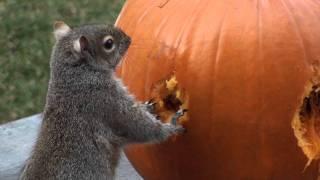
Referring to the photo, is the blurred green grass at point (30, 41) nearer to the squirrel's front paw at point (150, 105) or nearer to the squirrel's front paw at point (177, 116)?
the squirrel's front paw at point (150, 105)

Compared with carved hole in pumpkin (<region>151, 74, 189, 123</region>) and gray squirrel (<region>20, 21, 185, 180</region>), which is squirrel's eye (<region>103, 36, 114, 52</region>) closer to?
gray squirrel (<region>20, 21, 185, 180</region>)

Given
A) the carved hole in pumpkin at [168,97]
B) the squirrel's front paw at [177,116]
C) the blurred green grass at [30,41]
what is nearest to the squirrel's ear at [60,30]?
the carved hole in pumpkin at [168,97]

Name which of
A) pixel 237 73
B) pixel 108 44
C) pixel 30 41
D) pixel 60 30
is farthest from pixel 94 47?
pixel 30 41

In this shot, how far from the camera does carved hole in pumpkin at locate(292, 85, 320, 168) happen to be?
325cm

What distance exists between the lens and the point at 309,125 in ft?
10.8

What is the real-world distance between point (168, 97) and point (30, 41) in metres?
3.25

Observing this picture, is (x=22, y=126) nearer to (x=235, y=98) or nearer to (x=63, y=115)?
(x=63, y=115)

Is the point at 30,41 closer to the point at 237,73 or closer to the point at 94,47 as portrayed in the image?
the point at 94,47

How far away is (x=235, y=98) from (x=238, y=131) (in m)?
0.14

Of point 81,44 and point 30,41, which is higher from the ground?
point 81,44

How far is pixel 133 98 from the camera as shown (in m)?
3.41

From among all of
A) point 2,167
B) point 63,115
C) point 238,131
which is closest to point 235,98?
point 238,131

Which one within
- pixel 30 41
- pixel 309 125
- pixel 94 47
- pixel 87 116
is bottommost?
pixel 30 41

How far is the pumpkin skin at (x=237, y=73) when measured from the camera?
319 cm
